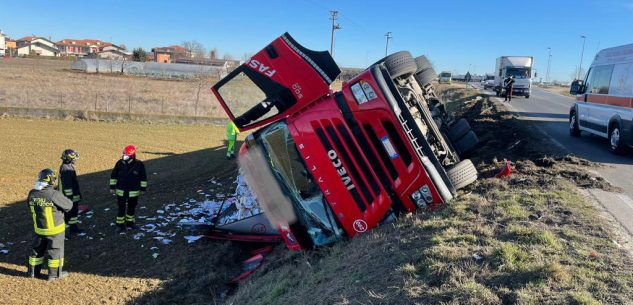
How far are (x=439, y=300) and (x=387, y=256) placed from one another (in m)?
1.29

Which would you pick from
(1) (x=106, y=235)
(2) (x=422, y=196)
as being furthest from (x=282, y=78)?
(1) (x=106, y=235)

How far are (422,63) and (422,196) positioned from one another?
11.3ft

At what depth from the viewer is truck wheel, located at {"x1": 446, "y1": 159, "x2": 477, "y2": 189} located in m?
5.77

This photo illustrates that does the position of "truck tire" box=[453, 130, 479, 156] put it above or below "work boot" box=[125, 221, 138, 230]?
above

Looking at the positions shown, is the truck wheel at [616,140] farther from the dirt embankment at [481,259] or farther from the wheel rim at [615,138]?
the dirt embankment at [481,259]

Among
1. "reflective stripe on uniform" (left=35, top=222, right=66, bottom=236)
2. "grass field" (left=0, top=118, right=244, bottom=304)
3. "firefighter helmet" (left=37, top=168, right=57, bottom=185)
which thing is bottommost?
"grass field" (left=0, top=118, right=244, bottom=304)

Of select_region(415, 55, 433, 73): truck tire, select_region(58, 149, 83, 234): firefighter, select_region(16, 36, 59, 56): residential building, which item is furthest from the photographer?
select_region(16, 36, 59, 56): residential building

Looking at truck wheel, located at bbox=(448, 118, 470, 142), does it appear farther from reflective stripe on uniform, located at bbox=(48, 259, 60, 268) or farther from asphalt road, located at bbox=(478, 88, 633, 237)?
reflective stripe on uniform, located at bbox=(48, 259, 60, 268)

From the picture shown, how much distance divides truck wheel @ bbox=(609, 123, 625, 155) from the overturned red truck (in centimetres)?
511

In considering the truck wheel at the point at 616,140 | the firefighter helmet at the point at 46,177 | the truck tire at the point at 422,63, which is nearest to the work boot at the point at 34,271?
the firefighter helmet at the point at 46,177

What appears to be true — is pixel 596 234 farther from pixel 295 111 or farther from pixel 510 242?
pixel 295 111

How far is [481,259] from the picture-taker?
402 centimetres

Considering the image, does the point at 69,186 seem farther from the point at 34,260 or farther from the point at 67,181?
the point at 34,260

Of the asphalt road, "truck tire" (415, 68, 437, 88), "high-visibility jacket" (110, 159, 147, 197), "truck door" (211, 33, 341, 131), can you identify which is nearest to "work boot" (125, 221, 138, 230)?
"high-visibility jacket" (110, 159, 147, 197)
